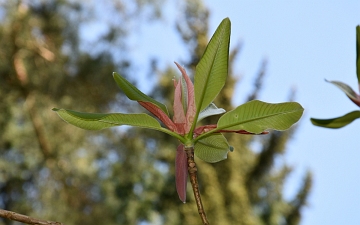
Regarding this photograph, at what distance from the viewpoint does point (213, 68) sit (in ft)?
1.42

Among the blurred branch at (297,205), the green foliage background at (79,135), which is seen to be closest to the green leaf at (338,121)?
the green foliage background at (79,135)

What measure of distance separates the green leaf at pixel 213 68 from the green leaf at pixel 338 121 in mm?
91

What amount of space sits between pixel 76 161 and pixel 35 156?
0.46 m

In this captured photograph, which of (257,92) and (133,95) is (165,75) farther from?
(133,95)

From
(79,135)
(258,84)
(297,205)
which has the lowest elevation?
(297,205)

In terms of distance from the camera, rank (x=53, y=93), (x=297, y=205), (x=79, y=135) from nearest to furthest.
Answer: (x=53, y=93) → (x=79, y=135) → (x=297, y=205)

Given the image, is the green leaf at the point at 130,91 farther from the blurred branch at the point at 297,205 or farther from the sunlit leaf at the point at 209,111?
the blurred branch at the point at 297,205

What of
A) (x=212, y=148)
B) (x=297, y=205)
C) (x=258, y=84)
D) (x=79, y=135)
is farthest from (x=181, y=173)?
(x=297, y=205)

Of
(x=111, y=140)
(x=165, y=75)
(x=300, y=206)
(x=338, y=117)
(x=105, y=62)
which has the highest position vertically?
(x=165, y=75)

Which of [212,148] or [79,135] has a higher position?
[79,135]

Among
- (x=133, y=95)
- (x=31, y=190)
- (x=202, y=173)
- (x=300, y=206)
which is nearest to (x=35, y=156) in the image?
(x=31, y=190)

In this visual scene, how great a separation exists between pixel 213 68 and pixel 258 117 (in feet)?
0.18

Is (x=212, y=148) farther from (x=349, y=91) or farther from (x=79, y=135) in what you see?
(x=79, y=135)

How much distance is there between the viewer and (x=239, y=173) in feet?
22.4
